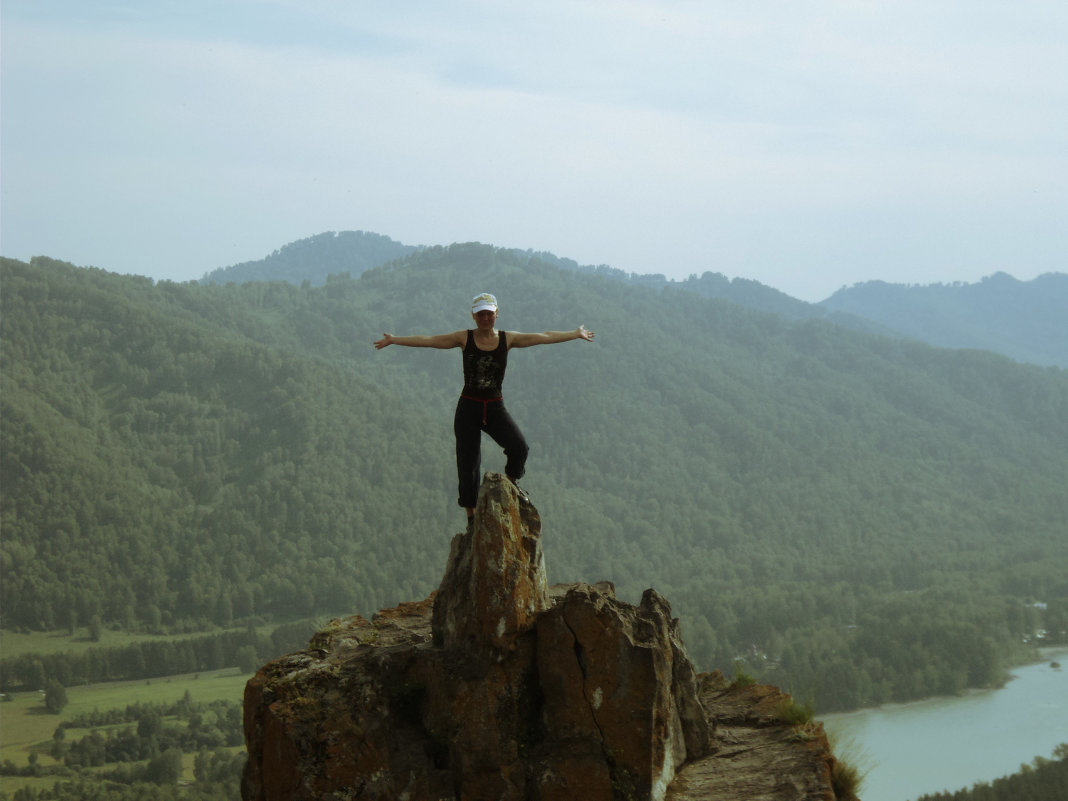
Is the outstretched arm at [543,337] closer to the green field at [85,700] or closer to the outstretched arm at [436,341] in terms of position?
the outstretched arm at [436,341]

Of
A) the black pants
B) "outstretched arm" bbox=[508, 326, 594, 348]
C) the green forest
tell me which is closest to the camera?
"outstretched arm" bbox=[508, 326, 594, 348]

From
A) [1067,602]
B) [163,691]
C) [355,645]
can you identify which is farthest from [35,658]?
[1067,602]

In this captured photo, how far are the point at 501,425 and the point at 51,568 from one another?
204m

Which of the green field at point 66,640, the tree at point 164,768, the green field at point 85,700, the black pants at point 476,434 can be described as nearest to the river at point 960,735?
the tree at point 164,768

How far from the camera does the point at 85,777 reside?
9719cm

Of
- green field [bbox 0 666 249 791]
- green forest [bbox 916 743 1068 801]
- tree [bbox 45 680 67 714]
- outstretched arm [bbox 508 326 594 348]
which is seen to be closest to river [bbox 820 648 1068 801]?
green forest [bbox 916 743 1068 801]

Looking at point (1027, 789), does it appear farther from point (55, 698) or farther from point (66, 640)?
point (66, 640)

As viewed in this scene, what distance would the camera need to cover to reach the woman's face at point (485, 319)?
1462 centimetres

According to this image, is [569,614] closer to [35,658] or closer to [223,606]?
[35,658]

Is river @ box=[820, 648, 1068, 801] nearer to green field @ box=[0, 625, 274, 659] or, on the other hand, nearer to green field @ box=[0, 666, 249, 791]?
green field @ box=[0, 666, 249, 791]

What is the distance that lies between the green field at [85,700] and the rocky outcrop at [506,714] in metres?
101

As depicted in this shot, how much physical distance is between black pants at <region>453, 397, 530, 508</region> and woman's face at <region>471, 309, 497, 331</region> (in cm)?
124

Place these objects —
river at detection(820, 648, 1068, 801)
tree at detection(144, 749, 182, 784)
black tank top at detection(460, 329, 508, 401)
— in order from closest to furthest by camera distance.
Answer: black tank top at detection(460, 329, 508, 401), tree at detection(144, 749, 182, 784), river at detection(820, 648, 1068, 801)

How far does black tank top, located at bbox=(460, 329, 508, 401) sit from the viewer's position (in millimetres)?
14914
